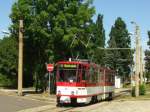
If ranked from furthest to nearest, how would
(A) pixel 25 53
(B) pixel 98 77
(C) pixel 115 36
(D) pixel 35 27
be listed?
(C) pixel 115 36
(A) pixel 25 53
(D) pixel 35 27
(B) pixel 98 77

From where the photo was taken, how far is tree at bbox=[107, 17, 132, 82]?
120 m

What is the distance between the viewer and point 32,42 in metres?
54.8

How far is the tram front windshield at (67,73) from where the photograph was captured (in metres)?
35.7

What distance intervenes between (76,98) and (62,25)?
1843cm

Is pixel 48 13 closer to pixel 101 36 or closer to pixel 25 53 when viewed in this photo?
pixel 25 53

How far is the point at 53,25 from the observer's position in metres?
53.4

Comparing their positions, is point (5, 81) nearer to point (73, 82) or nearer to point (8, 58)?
point (8, 58)

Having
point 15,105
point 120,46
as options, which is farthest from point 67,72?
point 120,46

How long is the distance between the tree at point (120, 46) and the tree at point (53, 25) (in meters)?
63.6

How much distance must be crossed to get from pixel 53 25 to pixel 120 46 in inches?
2947

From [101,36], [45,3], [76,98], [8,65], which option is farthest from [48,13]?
[101,36]

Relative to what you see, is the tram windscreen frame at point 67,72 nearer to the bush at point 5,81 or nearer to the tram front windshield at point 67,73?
the tram front windshield at point 67,73

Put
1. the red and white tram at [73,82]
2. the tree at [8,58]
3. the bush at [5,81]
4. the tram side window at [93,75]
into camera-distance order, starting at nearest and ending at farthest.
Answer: the red and white tram at [73,82] < the tram side window at [93,75] < the tree at [8,58] < the bush at [5,81]

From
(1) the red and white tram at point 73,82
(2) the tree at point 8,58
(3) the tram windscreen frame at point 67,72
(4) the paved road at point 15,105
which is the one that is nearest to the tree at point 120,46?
(2) the tree at point 8,58
